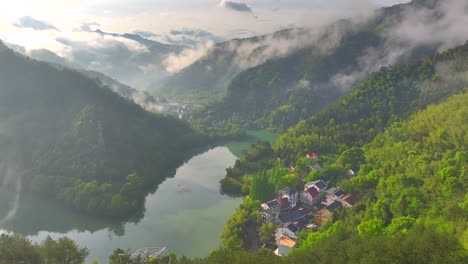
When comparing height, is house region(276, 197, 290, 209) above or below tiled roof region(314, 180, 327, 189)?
below

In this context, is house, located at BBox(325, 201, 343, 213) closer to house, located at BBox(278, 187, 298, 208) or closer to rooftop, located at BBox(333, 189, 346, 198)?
rooftop, located at BBox(333, 189, 346, 198)

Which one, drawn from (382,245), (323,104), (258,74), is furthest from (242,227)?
(258,74)

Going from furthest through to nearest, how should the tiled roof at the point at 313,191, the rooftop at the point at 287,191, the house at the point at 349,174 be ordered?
the house at the point at 349,174
the tiled roof at the point at 313,191
the rooftop at the point at 287,191

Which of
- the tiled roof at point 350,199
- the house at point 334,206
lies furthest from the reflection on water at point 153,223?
the tiled roof at point 350,199

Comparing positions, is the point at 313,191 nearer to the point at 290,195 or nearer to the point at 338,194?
the point at 338,194

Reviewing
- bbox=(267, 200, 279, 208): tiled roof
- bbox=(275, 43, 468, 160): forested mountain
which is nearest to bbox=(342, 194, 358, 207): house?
bbox=(267, 200, 279, 208): tiled roof

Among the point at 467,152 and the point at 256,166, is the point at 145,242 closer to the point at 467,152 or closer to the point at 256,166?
the point at 256,166

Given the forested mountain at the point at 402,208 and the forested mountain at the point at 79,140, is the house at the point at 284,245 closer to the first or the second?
the forested mountain at the point at 402,208
